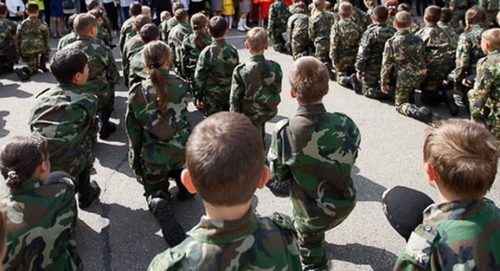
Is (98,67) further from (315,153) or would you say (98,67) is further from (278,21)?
(278,21)

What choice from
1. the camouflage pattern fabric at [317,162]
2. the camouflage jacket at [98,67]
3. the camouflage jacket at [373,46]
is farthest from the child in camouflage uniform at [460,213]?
the camouflage jacket at [373,46]

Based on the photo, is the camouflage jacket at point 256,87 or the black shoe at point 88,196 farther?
the camouflage jacket at point 256,87

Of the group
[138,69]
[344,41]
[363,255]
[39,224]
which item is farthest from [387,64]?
[39,224]

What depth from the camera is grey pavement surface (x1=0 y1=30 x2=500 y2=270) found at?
389cm

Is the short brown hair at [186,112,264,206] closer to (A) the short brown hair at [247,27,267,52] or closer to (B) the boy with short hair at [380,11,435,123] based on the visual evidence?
(A) the short brown hair at [247,27,267,52]

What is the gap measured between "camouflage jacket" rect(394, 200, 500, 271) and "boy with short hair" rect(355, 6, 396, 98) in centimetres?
572

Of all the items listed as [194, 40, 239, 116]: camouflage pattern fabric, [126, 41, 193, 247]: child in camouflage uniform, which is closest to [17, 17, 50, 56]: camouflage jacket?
[194, 40, 239, 116]: camouflage pattern fabric

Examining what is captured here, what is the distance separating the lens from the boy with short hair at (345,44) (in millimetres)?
7910

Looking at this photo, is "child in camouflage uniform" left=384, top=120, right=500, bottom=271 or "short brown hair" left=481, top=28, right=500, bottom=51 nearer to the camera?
"child in camouflage uniform" left=384, top=120, right=500, bottom=271

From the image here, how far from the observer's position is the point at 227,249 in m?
1.76

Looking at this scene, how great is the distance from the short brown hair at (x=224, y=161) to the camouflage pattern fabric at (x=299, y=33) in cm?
796

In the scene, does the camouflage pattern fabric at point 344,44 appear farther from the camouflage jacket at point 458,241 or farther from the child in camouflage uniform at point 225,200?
the child in camouflage uniform at point 225,200

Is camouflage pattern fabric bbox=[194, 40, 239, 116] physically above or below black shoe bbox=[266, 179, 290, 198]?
above

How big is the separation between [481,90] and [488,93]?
0.08m
